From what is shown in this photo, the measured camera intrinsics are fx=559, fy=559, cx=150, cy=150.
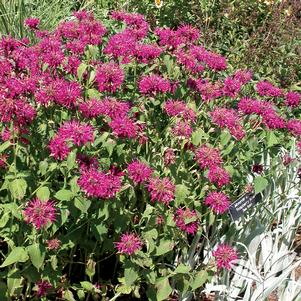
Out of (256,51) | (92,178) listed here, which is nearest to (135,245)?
(92,178)

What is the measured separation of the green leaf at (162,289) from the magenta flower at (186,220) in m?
0.22

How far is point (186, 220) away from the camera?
6.82ft

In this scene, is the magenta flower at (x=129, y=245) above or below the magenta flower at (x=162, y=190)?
below

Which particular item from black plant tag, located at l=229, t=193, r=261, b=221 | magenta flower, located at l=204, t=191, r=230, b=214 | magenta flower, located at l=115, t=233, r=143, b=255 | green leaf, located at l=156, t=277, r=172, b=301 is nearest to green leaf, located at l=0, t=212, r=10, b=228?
magenta flower, located at l=115, t=233, r=143, b=255

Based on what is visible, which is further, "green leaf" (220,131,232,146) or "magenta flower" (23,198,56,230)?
"green leaf" (220,131,232,146)

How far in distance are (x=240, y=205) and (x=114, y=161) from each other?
556mm

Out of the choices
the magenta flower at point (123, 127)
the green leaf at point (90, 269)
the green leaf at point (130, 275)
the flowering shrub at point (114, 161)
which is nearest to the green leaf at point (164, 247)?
the flowering shrub at point (114, 161)

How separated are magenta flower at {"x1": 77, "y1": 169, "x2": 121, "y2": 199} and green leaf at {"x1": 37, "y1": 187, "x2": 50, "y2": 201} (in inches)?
4.4

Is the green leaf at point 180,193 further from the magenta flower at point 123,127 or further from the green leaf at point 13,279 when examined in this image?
the green leaf at point 13,279

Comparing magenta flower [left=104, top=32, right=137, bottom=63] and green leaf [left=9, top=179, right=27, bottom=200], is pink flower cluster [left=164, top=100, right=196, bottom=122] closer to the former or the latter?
magenta flower [left=104, top=32, right=137, bottom=63]

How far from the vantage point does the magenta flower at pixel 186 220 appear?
82.1 inches

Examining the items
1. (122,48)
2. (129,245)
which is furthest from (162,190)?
(122,48)

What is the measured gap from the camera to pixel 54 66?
2344 millimetres

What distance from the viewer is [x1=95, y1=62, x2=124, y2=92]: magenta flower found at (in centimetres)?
219
